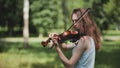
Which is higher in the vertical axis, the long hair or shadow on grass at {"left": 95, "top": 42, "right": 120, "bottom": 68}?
the long hair

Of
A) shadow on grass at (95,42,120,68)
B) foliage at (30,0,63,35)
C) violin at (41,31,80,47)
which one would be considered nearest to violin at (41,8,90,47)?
violin at (41,31,80,47)

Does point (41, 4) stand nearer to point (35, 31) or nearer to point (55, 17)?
point (55, 17)

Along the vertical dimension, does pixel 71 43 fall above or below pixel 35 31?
above

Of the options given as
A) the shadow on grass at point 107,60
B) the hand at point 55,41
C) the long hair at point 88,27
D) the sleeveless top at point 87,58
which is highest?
the long hair at point 88,27

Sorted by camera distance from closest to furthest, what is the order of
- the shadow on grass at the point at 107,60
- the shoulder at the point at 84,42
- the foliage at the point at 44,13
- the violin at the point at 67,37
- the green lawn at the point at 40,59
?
1. the shoulder at the point at 84,42
2. the violin at the point at 67,37
3. the green lawn at the point at 40,59
4. the shadow on grass at the point at 107,60
5. the foliage at the point at 44,13

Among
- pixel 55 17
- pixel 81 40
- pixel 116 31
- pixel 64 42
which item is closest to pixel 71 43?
pixel 64 42

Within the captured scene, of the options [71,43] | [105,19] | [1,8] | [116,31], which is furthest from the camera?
[116,31]

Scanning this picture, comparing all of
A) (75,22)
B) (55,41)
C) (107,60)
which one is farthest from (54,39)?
(107,60)

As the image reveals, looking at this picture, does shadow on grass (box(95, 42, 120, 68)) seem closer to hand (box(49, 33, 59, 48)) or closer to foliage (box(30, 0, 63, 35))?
hand (box(49, 33, 59, 48))

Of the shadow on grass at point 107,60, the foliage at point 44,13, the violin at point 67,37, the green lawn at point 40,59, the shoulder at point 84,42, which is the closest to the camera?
the shoulder at point 84,42

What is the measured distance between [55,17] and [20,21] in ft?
24.9

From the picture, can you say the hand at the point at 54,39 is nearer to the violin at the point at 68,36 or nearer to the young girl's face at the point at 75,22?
the violin at the point at 68,36

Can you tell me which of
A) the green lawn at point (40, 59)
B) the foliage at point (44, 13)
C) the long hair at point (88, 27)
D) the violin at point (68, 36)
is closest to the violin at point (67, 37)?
the violin at point (68, 36)

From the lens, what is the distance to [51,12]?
7331 centimetres
